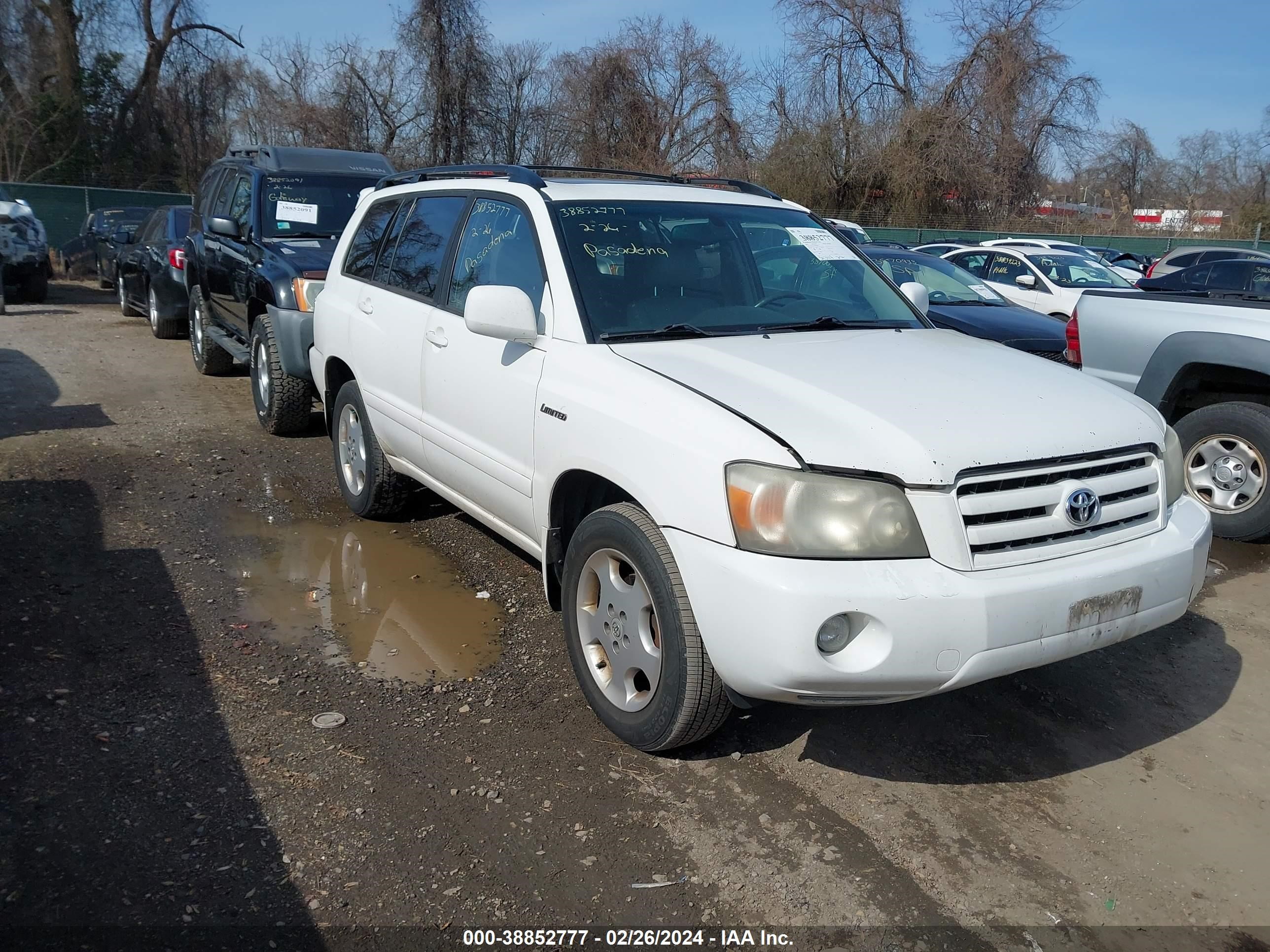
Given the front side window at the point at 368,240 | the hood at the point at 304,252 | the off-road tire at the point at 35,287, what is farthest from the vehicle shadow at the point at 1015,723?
the off-road tire at the point at 35,287

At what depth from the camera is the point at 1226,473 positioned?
6023 millimetres

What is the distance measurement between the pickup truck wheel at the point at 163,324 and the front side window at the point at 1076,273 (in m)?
11.3

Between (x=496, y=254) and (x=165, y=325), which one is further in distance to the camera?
(x=165, y=325)

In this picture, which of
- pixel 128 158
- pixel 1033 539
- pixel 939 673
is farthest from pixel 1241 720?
pixel 128 158

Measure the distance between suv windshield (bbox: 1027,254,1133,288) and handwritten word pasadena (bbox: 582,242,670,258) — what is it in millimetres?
11365

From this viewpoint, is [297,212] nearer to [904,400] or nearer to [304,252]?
[304,252]

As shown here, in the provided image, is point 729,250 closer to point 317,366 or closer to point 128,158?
point 317,366

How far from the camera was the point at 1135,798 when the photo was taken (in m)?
3.33

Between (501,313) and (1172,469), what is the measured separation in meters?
2.38

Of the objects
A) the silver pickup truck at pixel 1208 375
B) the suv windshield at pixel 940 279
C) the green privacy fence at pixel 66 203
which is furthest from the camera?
the green privacy fence at pixel 66 203

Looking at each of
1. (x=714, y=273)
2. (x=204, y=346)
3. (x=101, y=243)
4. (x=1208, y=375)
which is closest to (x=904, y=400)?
(x=714, y=273)

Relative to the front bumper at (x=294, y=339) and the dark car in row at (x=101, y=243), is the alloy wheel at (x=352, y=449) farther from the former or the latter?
the dark car in row at (x=101, y=243)

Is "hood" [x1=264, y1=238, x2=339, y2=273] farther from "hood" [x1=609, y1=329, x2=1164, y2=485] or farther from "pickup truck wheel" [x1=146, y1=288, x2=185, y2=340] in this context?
"pickup truck wheel" [x1=146, y1=288, x2=185, y2=340]

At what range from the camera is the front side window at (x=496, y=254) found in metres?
4.08
